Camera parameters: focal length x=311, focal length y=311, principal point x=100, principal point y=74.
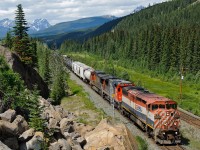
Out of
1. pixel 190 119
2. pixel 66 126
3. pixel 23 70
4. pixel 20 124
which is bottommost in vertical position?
pixel 190 119

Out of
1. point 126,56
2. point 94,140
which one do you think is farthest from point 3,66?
point 126,56

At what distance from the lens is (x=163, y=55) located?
12794 centimetres

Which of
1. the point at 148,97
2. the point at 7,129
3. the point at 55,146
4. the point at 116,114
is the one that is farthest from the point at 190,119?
the point at 7,129

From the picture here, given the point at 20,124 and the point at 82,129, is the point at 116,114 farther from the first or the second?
the point at 20,124

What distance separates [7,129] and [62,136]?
6268 millimetres

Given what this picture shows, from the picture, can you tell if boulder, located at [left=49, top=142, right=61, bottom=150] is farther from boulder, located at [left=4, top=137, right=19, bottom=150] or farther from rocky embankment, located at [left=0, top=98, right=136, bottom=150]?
boulder, located at [left=4, top=137, right=19, bottom=150]

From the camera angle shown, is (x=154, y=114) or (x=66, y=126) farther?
(x=154, y=114)

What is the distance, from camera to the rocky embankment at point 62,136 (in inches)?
897

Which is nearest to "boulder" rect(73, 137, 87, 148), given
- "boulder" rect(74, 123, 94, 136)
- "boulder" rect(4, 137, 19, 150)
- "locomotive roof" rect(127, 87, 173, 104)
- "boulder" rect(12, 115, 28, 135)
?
"boulder" rect(74, 123, 94, 136)

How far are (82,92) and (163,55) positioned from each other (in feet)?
215

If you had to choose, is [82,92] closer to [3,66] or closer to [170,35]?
[3,66]

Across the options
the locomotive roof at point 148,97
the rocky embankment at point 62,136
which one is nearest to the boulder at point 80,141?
the rocky embankment at point 62,136

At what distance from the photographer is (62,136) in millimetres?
27891

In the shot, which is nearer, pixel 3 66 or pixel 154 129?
pixel 154 129
